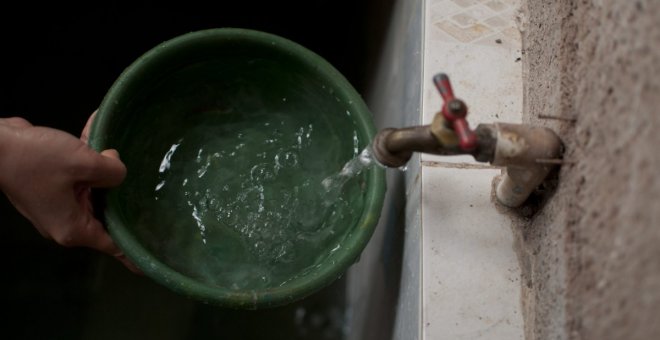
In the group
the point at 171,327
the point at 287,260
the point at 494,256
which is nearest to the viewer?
the point at 494,256

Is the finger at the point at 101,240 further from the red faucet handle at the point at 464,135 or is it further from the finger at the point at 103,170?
the red faucet handle at the point at 464,135

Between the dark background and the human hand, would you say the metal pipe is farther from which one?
the dark background

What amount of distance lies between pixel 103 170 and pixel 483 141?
512mm

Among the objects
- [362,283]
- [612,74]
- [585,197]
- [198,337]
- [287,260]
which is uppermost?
[612,74]

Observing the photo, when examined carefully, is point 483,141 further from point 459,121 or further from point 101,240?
point 101,240

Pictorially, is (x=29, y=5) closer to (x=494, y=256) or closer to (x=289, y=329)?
(x=289, y=329)

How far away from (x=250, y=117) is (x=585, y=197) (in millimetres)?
638

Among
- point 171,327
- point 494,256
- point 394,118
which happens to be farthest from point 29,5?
point 494,256

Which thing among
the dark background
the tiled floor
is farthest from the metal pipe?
the dark background

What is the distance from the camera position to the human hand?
77cm

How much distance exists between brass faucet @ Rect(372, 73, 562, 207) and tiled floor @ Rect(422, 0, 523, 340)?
138 mm

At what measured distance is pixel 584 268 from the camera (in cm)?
58

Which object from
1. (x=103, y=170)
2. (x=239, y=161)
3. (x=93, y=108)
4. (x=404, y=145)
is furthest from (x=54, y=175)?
(x=93, y=108)

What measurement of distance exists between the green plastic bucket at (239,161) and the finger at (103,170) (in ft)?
0.10
